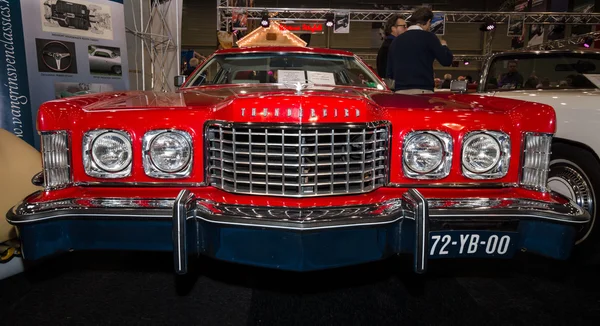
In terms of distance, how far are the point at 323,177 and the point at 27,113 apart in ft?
13.0

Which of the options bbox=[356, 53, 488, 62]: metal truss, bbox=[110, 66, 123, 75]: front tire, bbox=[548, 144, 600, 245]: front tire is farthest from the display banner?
bbox=[356, 53, 488, 62]: metal truss

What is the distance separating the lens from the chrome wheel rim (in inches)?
92.0

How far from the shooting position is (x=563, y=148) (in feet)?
8.25

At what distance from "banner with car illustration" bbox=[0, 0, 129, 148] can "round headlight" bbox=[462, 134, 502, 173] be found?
14.2ft

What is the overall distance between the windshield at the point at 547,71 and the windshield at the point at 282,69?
154 centimetres

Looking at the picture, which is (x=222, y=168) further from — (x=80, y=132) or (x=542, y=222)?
(x=542, y=222)

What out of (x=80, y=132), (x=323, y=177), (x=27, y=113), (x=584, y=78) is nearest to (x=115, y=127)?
(x=80, y=132)

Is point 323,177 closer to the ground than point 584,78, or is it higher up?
closer to the ground

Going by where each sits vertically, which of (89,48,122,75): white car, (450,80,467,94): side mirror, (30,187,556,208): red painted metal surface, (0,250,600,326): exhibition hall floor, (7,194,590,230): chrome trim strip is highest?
(89,48,122,75): white car

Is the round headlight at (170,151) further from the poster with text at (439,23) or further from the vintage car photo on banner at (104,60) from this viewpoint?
the poster with text at (439,23)

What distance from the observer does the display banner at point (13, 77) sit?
3934 millimetres

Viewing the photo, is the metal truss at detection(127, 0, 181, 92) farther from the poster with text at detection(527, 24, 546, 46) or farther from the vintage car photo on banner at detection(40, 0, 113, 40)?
the poster with text at detection(527, 24, 546, 46)

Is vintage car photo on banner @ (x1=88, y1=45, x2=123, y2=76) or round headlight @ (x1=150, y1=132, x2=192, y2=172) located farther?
vintage car photo on banner @ (x1=88, y1=45, x2=123, y2=76)

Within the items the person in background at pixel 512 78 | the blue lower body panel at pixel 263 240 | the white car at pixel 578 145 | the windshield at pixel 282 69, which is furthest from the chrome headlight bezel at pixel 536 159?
the person in background at pixel 512 78
